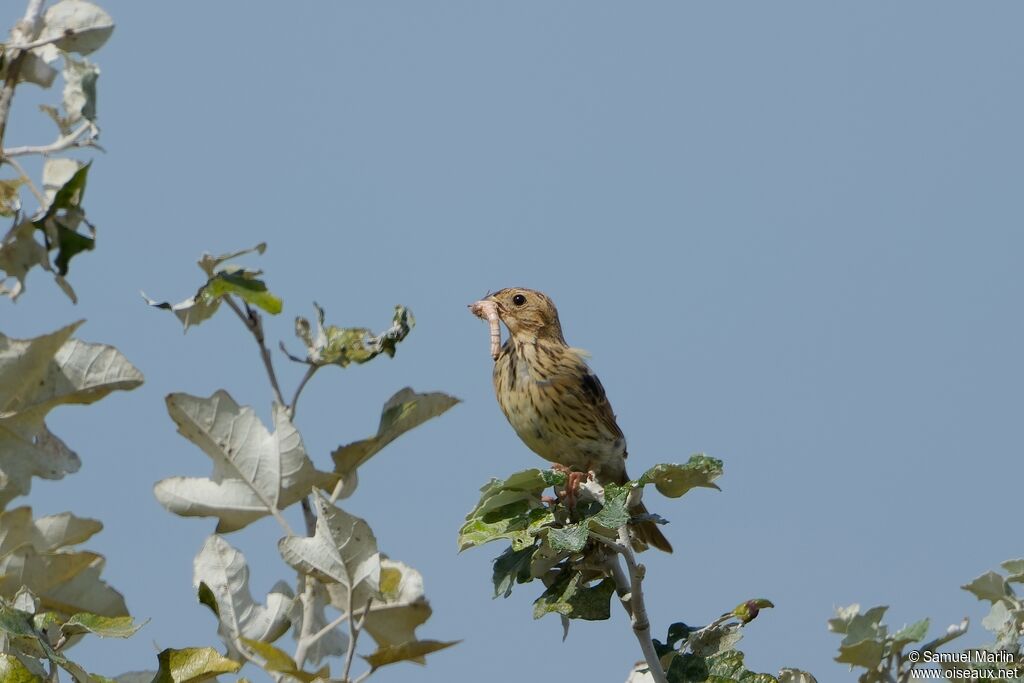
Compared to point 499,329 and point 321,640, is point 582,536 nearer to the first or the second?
point 321,640

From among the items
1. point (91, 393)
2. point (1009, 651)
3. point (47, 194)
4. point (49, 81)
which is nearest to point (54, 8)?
point (49, 81)

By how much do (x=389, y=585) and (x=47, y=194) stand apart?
1.25 metres

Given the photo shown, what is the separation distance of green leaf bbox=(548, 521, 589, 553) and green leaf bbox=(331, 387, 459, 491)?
0.53 metres

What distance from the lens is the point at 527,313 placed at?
6281 mm

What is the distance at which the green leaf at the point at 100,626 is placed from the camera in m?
2.45

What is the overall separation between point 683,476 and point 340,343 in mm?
1122

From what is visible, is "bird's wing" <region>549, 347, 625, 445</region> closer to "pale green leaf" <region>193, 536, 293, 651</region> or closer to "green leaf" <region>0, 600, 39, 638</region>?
"pale green leaf" <region>193, 536, 293, 651</region>

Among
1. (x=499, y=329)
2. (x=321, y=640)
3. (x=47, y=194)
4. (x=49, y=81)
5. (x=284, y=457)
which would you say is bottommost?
(x=321, y=640)

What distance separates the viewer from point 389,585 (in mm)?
2627

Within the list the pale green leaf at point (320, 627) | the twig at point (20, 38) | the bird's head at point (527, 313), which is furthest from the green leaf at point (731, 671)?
the bird's head at point (527, 313)

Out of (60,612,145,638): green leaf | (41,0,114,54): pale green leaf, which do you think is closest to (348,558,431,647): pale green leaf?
(60,612,145,638): green leaf

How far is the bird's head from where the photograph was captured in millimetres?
6262

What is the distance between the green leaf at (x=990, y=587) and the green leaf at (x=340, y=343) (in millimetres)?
2019

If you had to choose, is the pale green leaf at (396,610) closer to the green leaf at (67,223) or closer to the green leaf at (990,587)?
the green leaf at (67,223)
